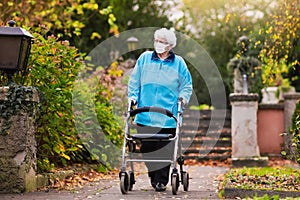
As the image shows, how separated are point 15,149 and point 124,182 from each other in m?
1.08

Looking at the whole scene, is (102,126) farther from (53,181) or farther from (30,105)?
(30,105)

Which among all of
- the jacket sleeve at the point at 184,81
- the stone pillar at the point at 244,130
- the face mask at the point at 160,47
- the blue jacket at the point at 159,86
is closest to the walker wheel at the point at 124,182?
the blue jacket at the point at 159,86

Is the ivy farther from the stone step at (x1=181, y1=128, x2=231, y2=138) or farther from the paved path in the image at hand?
the stone step at (x1=181, y1=128, x2=231, y2=138)

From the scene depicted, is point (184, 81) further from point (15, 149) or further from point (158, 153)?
point (15, 149)

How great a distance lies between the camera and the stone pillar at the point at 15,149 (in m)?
5.70

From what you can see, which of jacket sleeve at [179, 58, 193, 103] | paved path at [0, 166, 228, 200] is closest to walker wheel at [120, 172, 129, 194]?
paved path at [0, 166, 228, 200]

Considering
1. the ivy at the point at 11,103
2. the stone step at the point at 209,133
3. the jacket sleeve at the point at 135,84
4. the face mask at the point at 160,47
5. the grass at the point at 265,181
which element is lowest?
the grass at the point at 265,181

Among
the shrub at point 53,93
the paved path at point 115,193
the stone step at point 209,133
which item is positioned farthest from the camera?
the stone step at point 209,133

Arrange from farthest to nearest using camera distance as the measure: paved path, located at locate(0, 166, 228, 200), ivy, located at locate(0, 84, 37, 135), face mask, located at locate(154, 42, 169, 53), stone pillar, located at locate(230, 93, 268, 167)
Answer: stone pillar, located at locate(230, 93, 268, 167), face mask, located at locate(154, 42, 169, 53), ivy, located at locate(0, 84, 37, 135), paved path, located at locate(0, 166, 228, 200)

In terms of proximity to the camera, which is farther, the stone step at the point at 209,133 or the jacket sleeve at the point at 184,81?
Answer: the stone step at the point at 209,133

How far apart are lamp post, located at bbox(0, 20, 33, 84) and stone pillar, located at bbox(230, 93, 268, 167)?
18.5 feet

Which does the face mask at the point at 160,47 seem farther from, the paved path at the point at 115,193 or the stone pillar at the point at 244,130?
the stone pillar at the point at 244,130

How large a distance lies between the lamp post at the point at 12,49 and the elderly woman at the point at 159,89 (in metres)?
1.17

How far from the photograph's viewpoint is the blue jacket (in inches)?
247
